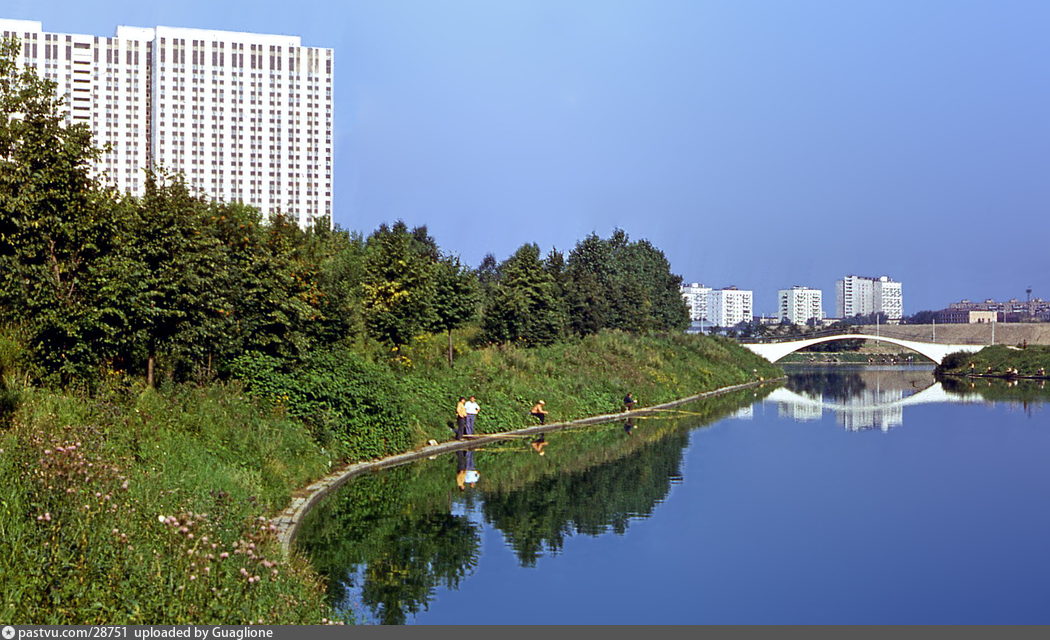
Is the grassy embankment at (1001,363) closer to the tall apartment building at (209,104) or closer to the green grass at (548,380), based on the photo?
the green grass at (548,380)

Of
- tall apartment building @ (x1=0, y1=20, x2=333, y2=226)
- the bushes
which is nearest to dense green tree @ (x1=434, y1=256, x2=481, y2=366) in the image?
the bushes

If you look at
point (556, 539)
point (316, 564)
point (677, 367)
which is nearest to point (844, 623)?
point (556, 539)

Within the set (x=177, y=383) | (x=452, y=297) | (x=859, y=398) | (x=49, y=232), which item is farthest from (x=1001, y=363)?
(x=49, y=232)

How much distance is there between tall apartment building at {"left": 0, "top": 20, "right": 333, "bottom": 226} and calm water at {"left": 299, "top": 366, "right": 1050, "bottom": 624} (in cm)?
10820

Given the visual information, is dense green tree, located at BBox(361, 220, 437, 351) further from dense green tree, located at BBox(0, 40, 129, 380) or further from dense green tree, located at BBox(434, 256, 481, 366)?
dense green tree, located at BBox(0, 40, 129, 380)

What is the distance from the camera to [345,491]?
81.9ft

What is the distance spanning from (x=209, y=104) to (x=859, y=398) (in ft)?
324

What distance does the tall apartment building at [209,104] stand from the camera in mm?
138750

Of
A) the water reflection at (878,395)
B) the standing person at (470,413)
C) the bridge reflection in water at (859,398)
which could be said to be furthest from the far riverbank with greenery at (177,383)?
the water reflection at (878,395)

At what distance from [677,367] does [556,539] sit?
1978 inches

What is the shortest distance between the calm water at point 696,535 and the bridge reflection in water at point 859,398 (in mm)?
15168

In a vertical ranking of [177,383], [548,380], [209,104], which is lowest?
[548,380]

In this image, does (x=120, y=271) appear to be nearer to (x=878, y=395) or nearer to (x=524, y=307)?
(x=524, y=307)

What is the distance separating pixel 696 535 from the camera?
22.0m
